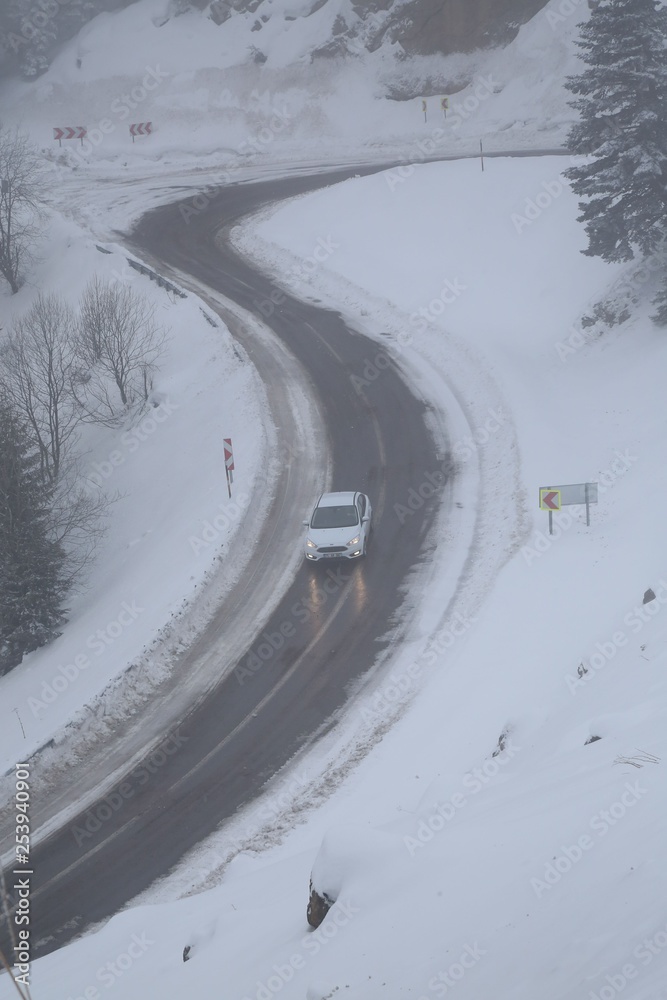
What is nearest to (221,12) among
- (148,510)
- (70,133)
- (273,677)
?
(70,133)

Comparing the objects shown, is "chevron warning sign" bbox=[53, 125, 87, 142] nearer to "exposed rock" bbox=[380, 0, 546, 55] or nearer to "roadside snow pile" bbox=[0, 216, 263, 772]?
"exposed rock" bbox=[380, 0, 546, 55]

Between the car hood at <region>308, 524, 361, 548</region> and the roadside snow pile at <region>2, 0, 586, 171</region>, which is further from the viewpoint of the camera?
the roadside snow pile at <region>2, 0, 586, 171</region>

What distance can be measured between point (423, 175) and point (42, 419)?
793 inches

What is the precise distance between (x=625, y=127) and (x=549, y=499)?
1233 cm

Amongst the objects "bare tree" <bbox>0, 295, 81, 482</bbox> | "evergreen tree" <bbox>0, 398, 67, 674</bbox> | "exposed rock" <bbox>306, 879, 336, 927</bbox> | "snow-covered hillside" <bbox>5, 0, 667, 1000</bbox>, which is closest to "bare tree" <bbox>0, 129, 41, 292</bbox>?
"snow-covered hillside" <bbox>5, 0, 667, 1000</bbox>

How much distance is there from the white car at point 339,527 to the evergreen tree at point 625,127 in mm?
11026

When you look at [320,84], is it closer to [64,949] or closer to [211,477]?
[211,477]

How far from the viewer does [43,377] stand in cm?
2661

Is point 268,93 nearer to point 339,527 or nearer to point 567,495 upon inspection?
point 339,527

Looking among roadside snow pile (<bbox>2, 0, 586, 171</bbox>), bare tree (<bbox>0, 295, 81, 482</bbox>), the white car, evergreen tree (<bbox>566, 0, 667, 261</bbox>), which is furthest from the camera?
roadside snow pile (<bbox>2, 0, 586, 171</bbox>)

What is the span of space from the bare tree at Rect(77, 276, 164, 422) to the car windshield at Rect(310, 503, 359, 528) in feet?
37.1

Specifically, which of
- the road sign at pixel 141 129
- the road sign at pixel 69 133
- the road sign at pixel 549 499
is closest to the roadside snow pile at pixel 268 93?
the road sign at pixel 141 129

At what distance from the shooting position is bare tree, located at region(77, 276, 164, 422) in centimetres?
2781

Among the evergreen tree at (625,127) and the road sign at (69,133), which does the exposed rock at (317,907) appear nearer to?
the evergreen tree at (625,127)
